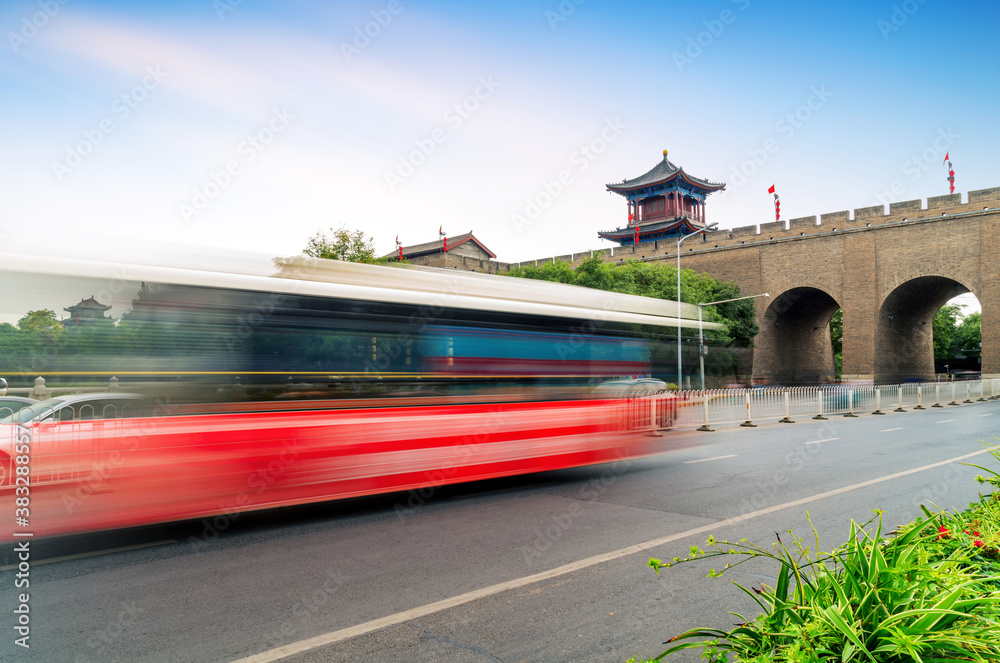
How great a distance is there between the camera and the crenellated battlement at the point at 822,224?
36500mm

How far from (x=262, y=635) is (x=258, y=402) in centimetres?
236

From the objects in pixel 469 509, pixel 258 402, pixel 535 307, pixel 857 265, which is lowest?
pixel 469 509

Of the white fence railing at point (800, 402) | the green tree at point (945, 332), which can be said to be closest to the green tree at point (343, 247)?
the white fence railing at point (800, 402)

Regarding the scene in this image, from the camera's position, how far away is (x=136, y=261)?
5.02 meters

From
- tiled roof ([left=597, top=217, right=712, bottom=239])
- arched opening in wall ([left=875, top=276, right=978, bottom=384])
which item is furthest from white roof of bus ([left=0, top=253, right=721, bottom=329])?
tiled roof ([left=597, top=217, right=712, bottom=239])

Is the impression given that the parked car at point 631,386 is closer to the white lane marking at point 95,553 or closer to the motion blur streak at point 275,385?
the motion blur streak at point 275,385

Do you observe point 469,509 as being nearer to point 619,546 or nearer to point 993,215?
point 619,546

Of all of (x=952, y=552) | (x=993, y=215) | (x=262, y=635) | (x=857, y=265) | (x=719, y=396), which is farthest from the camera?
(x=857, y=265)

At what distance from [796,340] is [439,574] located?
49.8 metres

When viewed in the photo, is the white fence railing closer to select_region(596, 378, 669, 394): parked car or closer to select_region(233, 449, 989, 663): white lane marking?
select_region(596, 378, 669, 394): parked car

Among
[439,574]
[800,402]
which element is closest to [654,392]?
[439,574]

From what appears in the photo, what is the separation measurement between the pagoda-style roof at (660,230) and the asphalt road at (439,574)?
46.5 m

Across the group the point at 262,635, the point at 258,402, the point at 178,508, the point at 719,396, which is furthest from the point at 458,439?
the point at 719,396

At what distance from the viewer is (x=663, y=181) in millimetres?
53312
